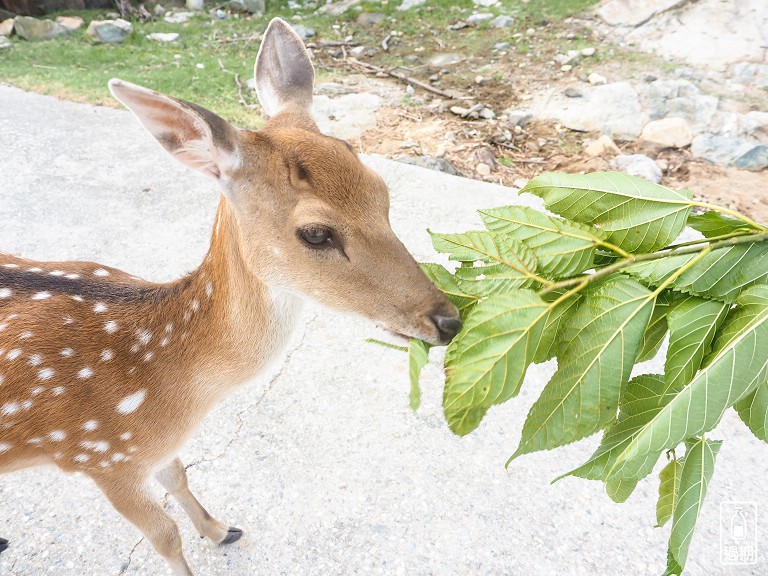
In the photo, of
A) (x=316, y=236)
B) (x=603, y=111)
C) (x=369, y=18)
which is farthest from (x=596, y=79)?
(x=316, y=236)

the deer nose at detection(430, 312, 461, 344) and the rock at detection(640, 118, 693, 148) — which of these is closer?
the deer nose at detection(430, 312, 461, 344)

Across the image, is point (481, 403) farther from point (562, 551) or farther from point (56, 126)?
point (56, 126)

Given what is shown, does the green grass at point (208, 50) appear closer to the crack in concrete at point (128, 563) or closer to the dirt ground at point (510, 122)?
the dirt ground at point (510, 122)

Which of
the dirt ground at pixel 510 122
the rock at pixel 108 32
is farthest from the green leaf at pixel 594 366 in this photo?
the rock at pixel 108 32

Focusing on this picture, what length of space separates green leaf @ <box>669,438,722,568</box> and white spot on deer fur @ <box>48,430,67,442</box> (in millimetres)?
1759

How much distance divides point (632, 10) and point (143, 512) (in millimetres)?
8143

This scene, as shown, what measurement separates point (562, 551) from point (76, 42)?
9648 millimetres

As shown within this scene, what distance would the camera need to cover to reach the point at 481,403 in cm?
110

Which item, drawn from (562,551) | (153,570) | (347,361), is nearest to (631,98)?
(347,361)

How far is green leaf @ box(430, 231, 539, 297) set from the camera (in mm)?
1205

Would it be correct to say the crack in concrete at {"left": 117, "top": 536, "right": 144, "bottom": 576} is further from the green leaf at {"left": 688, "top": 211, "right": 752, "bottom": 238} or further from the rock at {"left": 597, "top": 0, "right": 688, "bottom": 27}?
the rock at {"left": 597, "top": 0, "right": 688, "bottom": 27}

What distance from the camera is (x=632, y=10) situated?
752 cm

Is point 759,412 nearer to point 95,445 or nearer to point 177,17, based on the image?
point 95,445

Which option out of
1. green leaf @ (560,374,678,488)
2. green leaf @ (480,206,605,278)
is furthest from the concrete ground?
green leaf @ (560,374,678,488)
